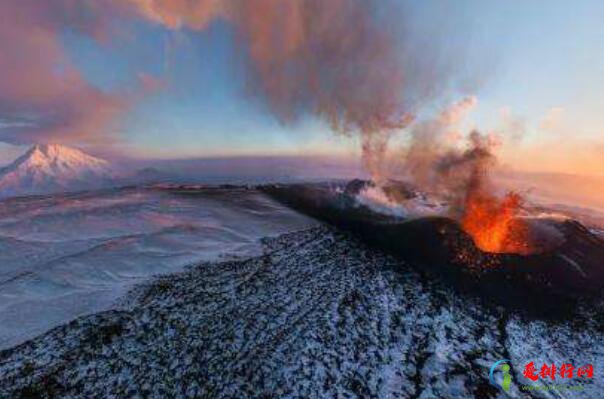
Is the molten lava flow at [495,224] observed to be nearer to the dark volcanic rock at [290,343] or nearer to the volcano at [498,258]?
the volcano at [498,258]

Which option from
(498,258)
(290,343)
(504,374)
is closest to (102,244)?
(290,343)

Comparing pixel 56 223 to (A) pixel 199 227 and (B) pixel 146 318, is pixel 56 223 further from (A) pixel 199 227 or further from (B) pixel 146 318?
(B) pixel 146 318

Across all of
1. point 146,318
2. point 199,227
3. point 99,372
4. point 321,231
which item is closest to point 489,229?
point 321,231

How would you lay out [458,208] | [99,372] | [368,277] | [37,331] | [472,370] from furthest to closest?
[458,208] → [368,277] → [37,331] → [472,370] → [99,372]

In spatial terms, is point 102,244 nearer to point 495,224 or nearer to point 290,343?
point 290,343

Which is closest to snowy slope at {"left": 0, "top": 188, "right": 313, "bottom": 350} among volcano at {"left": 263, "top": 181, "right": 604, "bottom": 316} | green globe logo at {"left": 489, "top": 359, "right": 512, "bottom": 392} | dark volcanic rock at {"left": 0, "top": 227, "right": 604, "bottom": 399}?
dark volcanic rock at {"left": 0, "top": 227, "right": 604, "bottom": 399}

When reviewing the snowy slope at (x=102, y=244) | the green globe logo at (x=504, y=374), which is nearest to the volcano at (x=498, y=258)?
the green globe logo at (x=504, y=374)
